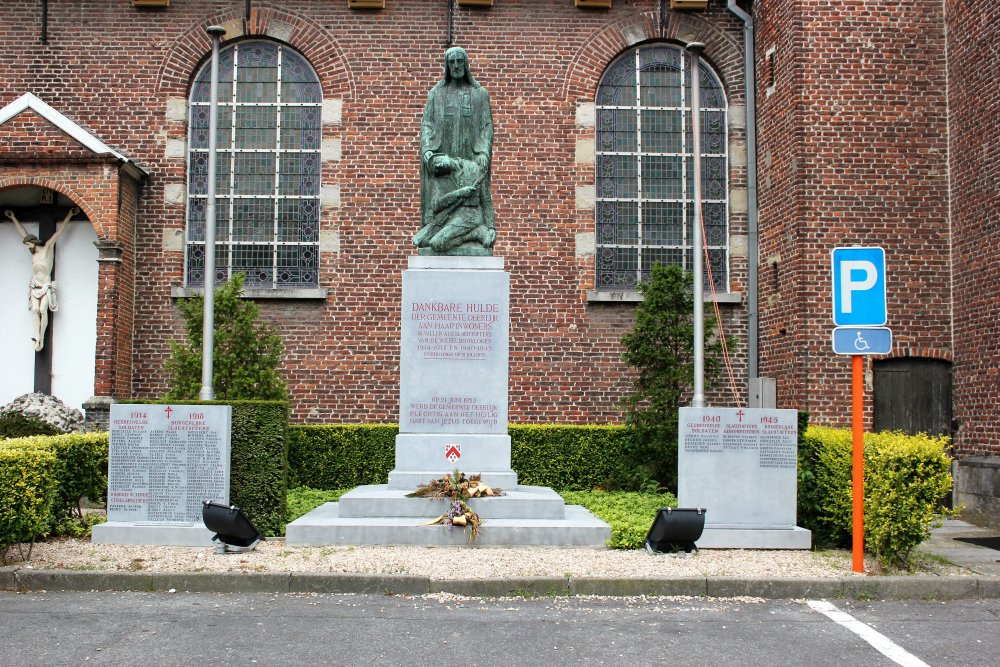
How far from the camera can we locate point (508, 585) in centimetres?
782

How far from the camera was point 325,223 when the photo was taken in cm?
1705

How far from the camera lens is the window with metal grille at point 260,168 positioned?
1716 centimetres

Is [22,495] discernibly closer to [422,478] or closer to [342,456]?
[422,478]

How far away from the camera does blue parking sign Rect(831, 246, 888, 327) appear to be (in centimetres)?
878

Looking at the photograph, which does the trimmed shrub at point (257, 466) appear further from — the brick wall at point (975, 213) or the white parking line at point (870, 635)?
the brick wall at point (975, 213)

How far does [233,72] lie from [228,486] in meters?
10.1

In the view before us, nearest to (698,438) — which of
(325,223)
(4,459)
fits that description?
(4,459)

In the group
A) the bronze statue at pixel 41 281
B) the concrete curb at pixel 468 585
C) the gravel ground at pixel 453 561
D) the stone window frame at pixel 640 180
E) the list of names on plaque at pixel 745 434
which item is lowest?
the concrete curb at pixel 468 585

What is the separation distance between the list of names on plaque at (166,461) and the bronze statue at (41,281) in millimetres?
7763

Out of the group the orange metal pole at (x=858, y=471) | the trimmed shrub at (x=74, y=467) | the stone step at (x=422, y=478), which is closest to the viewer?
the orange metal pole at (x=858, y=471)

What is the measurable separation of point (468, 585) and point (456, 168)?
5.50 m

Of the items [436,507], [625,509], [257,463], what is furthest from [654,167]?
[257,463]

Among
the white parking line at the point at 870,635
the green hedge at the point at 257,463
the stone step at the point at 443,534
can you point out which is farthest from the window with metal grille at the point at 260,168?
the white parking line at the point at 870,635

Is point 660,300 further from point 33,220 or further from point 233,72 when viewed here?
point 33,220
